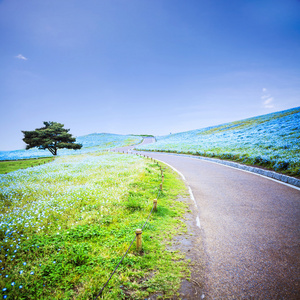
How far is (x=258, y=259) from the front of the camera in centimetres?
451

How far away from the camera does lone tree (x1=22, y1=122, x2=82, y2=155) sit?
43000 mm

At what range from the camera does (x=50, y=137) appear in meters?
45.0

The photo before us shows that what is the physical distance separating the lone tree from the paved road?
151 ft

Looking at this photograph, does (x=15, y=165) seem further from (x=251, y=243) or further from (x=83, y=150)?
(x=83, y=150)

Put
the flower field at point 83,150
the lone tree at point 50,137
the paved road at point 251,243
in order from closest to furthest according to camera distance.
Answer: the paved road at point 251,243 < the lone tree at point 50,137 < the flower field at point 83,150

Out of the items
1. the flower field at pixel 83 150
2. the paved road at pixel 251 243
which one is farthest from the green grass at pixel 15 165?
the paved road at pixel 251 243

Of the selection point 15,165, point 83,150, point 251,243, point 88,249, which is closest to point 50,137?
point 15,165

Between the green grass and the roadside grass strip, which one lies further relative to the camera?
the green grass

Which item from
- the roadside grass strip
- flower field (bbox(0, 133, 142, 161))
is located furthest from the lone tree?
the roadside grass strip

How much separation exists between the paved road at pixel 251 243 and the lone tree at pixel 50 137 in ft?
151

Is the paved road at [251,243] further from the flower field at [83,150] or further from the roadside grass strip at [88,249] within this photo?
the flower field at [83,150]

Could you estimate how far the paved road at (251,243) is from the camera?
3.69 m

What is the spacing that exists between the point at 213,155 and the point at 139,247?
23.1m

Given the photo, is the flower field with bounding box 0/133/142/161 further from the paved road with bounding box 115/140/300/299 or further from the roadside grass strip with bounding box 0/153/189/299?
the paved road with bounding box 115/140/300/299
